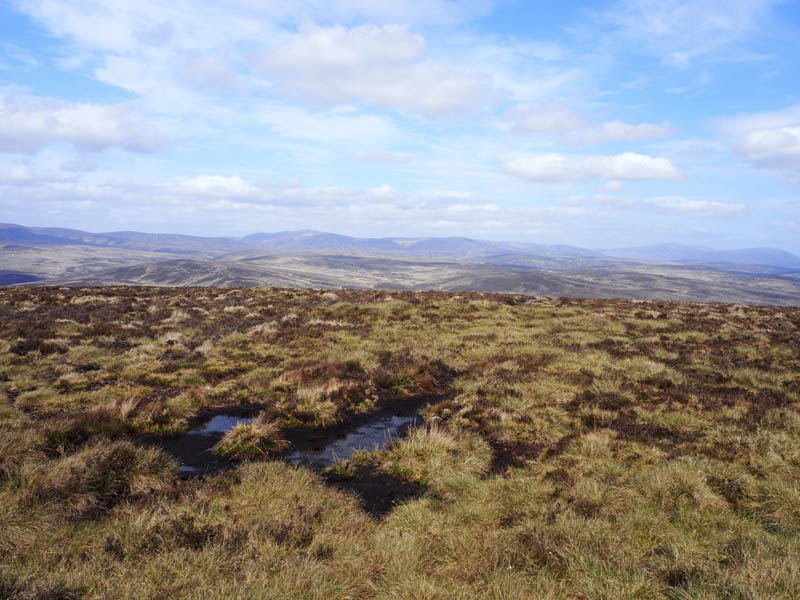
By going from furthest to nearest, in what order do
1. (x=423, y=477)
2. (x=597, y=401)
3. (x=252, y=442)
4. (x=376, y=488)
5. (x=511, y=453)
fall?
(x=597, y=401)
(x=511, y=453)
(x=252, y=442)
(x=423, y=477)
(x=376, y=488)

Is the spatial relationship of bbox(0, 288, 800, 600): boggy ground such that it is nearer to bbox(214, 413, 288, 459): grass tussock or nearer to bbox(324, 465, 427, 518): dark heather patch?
bbox(324, 465, 427, 518): dark heather patch

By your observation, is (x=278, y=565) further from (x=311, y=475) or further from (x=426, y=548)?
(x=311, y=475)

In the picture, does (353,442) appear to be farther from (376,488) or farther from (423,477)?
(423,477)

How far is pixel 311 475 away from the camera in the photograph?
856 centimetres

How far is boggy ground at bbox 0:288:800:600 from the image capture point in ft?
17.5

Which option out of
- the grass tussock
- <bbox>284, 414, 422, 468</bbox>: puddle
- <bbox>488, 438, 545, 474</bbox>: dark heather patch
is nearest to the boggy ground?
<bbox>488, 438, 545, 474</bbox>: dark heather patch

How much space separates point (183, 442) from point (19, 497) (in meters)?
3.83

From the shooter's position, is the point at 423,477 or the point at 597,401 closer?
the point at 423,477

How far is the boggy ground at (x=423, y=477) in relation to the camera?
17.5 ft

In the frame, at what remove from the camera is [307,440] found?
10.7 meters

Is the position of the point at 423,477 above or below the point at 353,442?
above

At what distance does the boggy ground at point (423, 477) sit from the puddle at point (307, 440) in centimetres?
50

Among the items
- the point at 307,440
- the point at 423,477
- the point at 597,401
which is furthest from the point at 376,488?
the point at 597,401

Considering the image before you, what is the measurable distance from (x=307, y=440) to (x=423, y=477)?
359 centimetres
